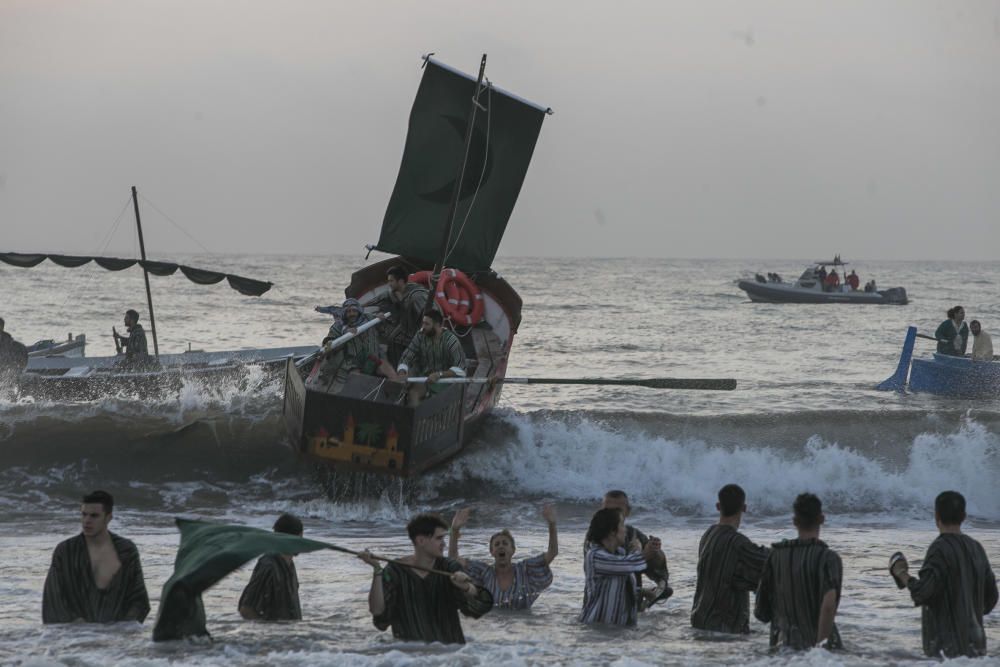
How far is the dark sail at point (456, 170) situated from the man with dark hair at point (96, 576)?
46.7 ft

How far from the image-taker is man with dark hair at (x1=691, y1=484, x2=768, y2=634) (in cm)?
776

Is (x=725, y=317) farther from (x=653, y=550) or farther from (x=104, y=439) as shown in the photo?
(x=653, y=550)

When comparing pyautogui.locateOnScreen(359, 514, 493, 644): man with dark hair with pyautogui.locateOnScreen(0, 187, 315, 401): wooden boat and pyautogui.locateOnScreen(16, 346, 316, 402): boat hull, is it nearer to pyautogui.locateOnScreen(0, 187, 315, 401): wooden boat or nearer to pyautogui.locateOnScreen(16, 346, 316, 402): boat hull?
pyautogui.locateOnScreen(0, 187, 315, 401): wooden boat

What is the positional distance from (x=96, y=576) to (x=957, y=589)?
4922 mm

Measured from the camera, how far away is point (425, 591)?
7172 millimetres

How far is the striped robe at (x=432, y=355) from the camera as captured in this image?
14.7 metres

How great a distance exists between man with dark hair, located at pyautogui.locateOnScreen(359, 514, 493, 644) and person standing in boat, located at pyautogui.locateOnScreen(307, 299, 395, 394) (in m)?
8.12

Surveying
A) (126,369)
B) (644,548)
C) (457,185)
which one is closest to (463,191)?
(457,185)

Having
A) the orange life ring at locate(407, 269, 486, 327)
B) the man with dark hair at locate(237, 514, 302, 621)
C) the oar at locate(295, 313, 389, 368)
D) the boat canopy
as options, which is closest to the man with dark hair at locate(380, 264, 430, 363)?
the orange life ring at locate(407, 269, 486, 327)

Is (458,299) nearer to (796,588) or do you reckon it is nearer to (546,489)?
(546,489)

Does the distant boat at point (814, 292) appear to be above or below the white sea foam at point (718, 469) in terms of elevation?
above

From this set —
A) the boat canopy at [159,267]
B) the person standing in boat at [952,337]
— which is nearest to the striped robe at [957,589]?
the boat canopy at [159,267]

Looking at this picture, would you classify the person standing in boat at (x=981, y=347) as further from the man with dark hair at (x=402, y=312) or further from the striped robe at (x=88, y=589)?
the striped robe at (x=88, y=589)

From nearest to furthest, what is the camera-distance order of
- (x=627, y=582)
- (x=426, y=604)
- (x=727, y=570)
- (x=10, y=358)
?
(x=426, y=604) < (x=727, y=570) < (x=627, y=582) < (x=10, y=358)
